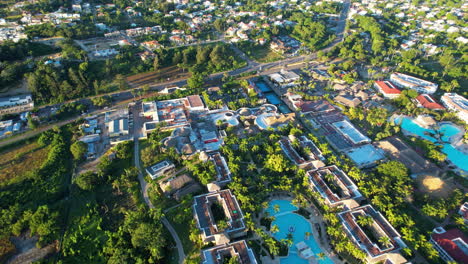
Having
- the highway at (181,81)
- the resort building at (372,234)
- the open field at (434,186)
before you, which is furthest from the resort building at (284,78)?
the resort building at (372,234)

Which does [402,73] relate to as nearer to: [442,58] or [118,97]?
[442,58]

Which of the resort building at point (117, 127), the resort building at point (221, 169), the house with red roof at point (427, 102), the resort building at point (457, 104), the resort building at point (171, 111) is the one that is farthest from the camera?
the house with red roof at point (427, 102)

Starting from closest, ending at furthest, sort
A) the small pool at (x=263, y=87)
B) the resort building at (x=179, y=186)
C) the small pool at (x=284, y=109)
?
the resort building at (x=179, y=186), the small pool at (x=284, y=109), the small pool at (x=263, y=87)

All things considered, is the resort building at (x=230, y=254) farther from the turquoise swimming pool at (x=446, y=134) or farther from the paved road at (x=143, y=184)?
the turquoise swimming pool at (x=446, y=134)

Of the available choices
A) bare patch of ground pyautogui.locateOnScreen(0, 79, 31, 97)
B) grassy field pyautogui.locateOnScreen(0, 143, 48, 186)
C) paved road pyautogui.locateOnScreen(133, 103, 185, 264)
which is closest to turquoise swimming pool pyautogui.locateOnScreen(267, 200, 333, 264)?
paved road pyautogui.locateOnScreen(133, 103, 185, 264)

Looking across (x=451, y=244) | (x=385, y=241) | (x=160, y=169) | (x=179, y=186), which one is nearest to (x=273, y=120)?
(x=179, y=186)

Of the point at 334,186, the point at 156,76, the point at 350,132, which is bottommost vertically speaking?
the point at 334,186

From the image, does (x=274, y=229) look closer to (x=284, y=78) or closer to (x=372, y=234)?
(x=372, y=234)
